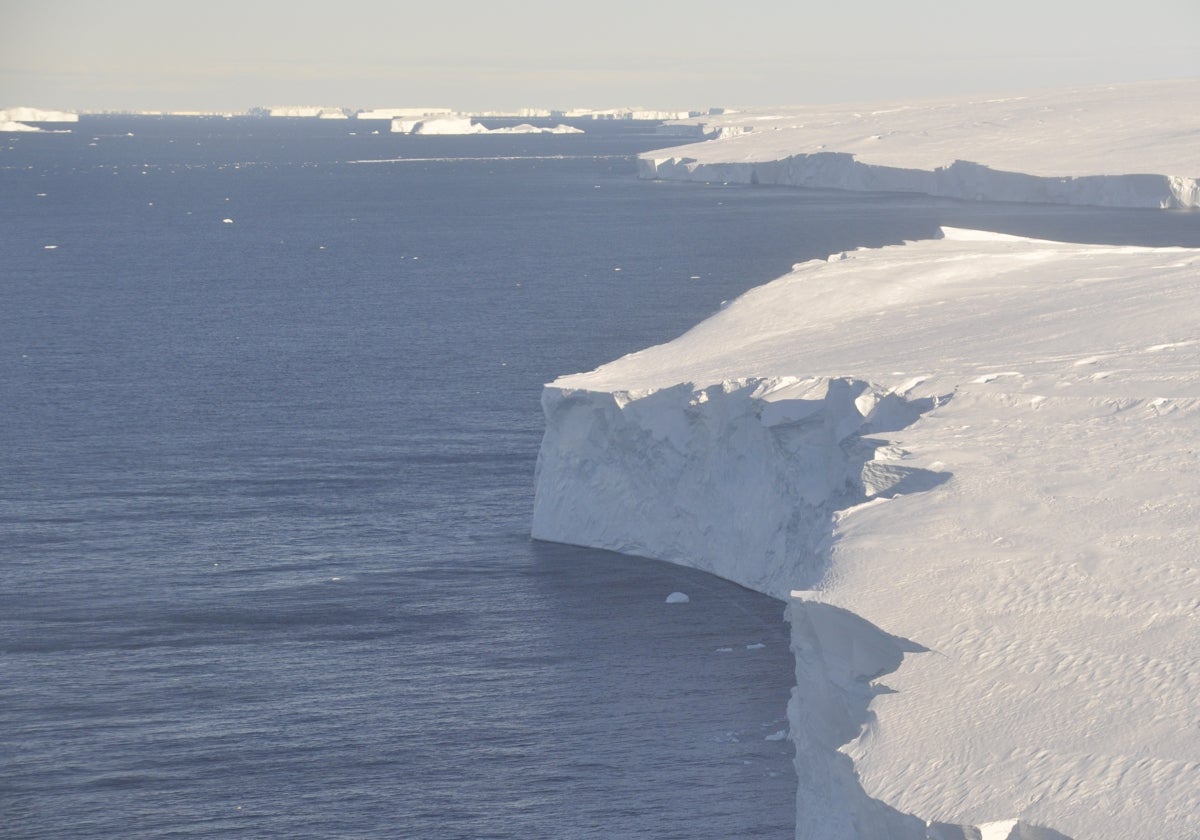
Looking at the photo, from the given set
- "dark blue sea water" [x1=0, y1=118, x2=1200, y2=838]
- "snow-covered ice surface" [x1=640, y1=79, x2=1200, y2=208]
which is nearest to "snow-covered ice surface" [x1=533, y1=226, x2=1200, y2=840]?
"dark blue sea water" [x1=0, y1=118, x2=1200, y2=838]

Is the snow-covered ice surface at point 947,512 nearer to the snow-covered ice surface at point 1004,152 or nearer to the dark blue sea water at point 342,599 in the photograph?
the dark blue sea water at point 342,599

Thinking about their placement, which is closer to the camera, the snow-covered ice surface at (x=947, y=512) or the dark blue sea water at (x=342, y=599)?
the snow-covered ice surface at (x=947, y=512)

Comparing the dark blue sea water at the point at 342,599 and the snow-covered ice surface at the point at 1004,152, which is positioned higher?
the snow-covered ice surface at the point at 1004,152

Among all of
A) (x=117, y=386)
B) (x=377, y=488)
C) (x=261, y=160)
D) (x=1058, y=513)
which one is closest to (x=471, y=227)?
(x=117, y=386)

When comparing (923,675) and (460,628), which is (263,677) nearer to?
(460,628)

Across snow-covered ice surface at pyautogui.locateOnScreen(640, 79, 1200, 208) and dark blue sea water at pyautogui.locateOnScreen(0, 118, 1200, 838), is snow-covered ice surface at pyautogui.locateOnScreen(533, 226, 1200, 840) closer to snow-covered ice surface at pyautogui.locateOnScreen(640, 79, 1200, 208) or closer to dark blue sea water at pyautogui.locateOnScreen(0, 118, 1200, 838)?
dark blue sea water at pyautogui.locateOnScreen(0, 118, 1200, 838)

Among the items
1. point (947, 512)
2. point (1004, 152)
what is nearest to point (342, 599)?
point (947, 512)

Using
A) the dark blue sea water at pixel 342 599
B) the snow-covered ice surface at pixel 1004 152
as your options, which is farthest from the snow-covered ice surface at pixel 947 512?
the snow-covered ice surface at pixel 1004 152
